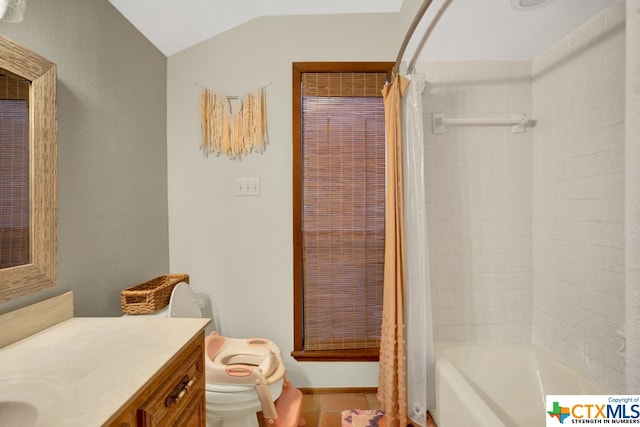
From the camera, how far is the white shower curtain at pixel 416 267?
1.40 m

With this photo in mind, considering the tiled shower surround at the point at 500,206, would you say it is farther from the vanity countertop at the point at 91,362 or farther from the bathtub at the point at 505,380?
the vanity countertop at the point at 91,362

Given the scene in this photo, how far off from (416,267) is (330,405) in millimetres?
1033

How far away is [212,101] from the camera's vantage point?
1810mm

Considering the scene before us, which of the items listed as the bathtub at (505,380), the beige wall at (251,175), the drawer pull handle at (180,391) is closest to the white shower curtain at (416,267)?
the bathtub at (505,380)

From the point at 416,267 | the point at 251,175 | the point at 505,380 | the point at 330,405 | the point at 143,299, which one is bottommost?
the point at 330,405

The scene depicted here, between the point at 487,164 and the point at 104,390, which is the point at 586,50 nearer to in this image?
the point at 487,164

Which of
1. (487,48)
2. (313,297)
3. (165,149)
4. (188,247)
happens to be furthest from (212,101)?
(487,48)

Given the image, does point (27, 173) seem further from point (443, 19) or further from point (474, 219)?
point (474, 219)

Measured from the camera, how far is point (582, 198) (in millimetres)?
1380

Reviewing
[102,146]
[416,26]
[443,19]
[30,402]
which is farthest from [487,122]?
[30,402]

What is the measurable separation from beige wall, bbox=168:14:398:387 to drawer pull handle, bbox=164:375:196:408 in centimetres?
94

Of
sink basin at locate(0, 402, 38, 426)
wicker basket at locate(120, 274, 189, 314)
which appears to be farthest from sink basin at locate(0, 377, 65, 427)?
wicker basket at locate(120, 274, 189, 314)

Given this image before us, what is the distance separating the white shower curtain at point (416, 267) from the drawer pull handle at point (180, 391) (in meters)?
1.01

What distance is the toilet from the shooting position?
1.28 metres
